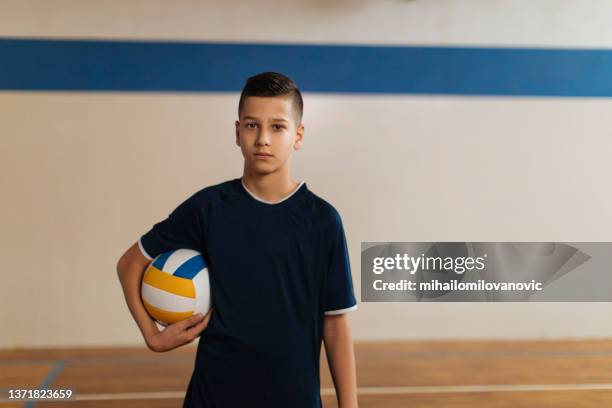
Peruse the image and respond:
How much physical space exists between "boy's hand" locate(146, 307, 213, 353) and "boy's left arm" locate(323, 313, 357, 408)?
241 mm

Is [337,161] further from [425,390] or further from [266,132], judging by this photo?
[266,132]

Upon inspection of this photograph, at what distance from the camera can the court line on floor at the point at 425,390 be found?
9.90 feet

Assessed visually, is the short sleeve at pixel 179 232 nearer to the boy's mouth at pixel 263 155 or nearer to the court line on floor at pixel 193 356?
the boy's mouth at pixel 263 155

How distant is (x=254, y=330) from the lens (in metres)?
1.08

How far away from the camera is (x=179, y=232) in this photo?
1178 mm

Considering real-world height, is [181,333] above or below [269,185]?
below

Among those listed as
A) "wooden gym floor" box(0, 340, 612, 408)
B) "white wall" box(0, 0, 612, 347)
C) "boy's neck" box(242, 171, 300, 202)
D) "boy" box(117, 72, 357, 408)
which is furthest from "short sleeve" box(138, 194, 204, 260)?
"white wall" box(0, 0, 612, 347)

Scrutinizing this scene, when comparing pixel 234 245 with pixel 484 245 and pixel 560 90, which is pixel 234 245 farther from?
pixel 560 90

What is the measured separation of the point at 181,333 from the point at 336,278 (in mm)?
318

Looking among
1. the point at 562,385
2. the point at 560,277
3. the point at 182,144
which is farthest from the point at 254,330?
the point at 560,277

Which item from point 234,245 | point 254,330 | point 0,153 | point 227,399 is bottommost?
point 227,399

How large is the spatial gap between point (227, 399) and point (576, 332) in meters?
3.77

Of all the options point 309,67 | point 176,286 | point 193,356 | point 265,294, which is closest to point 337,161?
point 309,67

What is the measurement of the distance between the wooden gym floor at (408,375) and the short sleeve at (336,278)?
1993 mm
